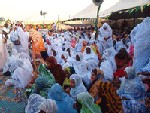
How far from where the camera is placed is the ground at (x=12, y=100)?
224 inches

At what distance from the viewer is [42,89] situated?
5160mm

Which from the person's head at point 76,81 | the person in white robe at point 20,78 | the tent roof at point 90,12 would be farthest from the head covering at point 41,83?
the tent roof at point 90,12

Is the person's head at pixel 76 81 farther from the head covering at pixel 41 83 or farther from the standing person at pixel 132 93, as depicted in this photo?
the standing person at pixel 132 93

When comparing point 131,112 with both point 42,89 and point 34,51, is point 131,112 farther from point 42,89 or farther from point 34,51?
point 34,51

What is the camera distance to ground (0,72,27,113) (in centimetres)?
568

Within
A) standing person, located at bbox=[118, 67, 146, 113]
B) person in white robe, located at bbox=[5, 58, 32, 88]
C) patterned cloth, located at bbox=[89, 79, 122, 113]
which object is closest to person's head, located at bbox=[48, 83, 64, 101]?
patterned cloth, located at bbox=[89, 79, 122, 113]

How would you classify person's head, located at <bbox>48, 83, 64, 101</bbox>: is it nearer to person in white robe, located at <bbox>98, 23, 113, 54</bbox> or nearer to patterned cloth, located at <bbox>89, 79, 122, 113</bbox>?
patterned cloth, located at <bbox>89, 79, 122, 113</bbox>

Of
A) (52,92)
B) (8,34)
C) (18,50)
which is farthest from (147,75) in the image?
(8,34)

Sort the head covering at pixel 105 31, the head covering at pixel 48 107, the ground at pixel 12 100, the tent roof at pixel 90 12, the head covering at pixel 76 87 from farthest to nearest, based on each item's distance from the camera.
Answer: the tent roof at pixel 90 12 → the head covering at pixel 105 31 → the ground at pixel 12 100 → the head covering at pixel 76 87 → the head covering at pixel 48 107

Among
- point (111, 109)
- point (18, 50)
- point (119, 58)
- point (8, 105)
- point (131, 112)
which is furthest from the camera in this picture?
point (18, 50)

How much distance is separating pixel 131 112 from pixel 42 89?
1.81 m

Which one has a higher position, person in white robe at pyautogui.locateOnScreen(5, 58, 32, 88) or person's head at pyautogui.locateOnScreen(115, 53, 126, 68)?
person's head at pyautogui.locateOnScreen(115, 53, 126, 68)

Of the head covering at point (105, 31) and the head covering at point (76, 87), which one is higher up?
the head covering at point (105, 31)

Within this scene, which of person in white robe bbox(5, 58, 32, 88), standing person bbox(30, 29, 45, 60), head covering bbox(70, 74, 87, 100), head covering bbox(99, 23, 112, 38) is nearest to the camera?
head covering bbox(70, 74, 87, 100)
